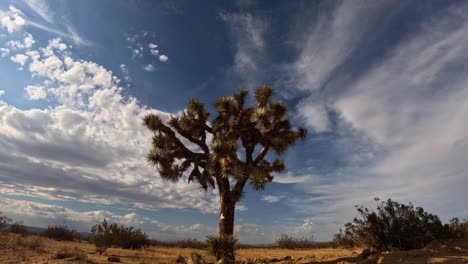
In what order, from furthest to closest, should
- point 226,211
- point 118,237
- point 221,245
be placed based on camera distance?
point 118,237 < point 226,211 < point 221,245

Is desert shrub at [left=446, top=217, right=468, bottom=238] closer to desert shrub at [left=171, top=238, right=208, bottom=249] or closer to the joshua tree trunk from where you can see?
the joshua tree trunk

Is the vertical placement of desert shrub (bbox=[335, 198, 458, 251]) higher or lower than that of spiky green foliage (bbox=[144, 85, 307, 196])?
lower

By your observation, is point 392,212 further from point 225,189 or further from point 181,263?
point 181,263

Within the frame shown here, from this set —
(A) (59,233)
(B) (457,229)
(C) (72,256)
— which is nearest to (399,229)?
(B) (457,229)

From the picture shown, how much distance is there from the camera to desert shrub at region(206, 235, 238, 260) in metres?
10.1

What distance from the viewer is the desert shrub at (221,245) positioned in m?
10.1

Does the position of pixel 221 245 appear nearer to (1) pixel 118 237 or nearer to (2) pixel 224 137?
(2) pixel 224 137

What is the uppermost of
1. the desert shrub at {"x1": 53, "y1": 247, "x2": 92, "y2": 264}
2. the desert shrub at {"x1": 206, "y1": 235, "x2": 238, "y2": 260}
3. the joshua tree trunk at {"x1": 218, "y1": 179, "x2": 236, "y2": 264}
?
the joshua tree trunk at {"x1": 218, "y1": 179, "x2": 236, "y2": 264}

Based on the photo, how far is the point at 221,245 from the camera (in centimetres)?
1016

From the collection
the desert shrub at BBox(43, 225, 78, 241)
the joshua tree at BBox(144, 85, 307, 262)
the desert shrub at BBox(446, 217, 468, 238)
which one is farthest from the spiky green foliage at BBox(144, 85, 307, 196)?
the desert shrub at BBox(43, 225, 78, 241)

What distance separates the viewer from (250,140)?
1299 centimetres

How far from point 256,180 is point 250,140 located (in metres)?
2.07

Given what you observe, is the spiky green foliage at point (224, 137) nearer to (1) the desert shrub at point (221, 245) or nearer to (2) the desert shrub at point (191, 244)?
(1) the desert shrub at point (221, 245)

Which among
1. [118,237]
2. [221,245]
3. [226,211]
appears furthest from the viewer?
[118,237]
